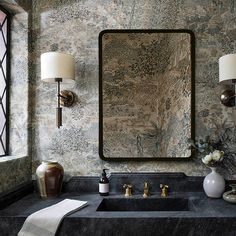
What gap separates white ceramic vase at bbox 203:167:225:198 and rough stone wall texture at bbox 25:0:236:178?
20 centimetres

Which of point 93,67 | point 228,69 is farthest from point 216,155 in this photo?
point 93,67

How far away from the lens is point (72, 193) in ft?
7.16

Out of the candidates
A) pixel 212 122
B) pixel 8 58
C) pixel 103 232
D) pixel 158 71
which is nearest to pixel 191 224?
pixel 103 232

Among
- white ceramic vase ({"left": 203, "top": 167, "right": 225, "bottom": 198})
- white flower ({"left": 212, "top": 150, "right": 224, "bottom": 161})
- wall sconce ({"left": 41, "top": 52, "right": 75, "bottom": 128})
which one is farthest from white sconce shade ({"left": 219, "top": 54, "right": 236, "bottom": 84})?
wall sconce ({"left": 41, "top": 52, "right": 75, "bottom": 128})

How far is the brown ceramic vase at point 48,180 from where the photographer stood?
6.64 feet

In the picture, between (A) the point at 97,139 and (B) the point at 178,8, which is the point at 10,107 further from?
(B) the point at 178,8

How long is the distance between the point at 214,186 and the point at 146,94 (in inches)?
33.0

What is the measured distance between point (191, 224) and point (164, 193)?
548mm

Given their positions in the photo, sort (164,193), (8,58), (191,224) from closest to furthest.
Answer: (191,224) → (164,193) → (8,58)

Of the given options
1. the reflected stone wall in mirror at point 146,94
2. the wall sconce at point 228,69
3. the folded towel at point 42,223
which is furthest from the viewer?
the reflected stone wall in mirror at point 146,94

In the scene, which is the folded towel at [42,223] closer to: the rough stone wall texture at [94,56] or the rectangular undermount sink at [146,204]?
the rectangular undermount sink at [146,204]

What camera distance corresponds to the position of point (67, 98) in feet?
7.43

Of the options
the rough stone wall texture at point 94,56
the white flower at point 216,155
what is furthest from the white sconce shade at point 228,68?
the white flower at point 216,155

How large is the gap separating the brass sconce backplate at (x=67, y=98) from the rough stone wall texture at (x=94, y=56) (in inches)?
1.7
